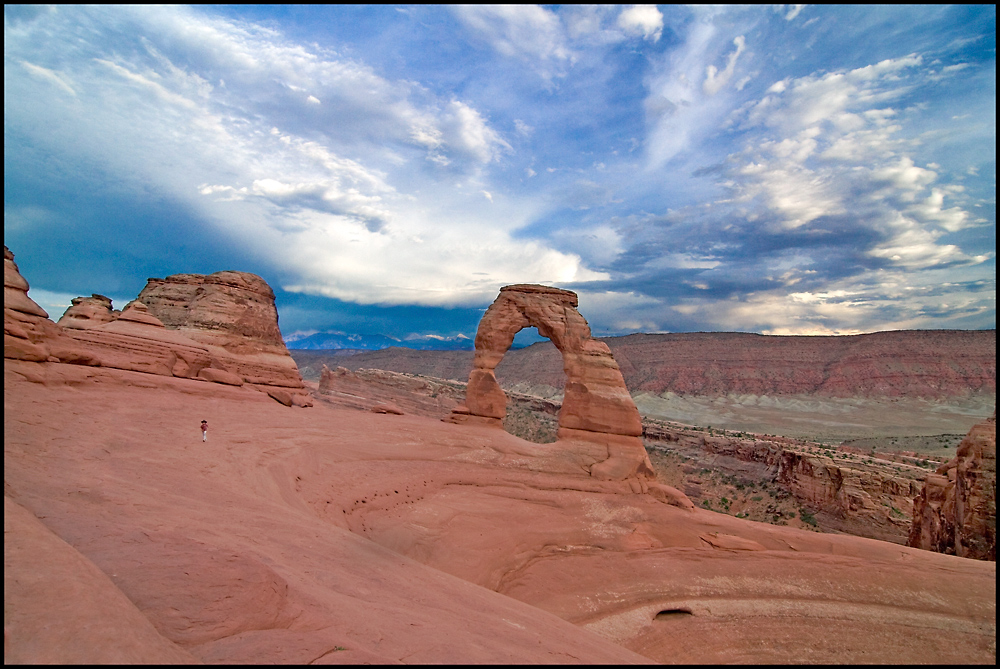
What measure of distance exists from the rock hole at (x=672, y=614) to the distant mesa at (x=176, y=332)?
1783cm

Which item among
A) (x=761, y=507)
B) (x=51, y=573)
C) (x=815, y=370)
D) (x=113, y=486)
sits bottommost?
(x=761, y=507)

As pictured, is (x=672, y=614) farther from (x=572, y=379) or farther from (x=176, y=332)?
(x=176, y=332)

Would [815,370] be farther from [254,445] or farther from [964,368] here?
[254,445]

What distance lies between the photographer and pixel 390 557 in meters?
7.90

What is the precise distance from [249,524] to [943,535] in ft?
61.8

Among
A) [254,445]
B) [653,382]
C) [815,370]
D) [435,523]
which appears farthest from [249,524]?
[815,370]

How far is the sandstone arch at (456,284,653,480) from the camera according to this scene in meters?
16.9

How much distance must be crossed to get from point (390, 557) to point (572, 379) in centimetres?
1185

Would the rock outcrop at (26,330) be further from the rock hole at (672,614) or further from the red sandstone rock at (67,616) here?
the rock hole at (672,614)

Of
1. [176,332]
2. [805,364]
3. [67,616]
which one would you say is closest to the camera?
[67,616]

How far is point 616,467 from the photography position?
624 inches

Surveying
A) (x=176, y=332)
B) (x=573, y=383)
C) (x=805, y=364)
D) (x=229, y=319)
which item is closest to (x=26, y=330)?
(x=176, y=332)

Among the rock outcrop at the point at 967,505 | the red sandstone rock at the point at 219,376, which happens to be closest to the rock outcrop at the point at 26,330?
the red sandstone rock at the point at 219,376

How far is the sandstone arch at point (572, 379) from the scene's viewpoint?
1688cm
